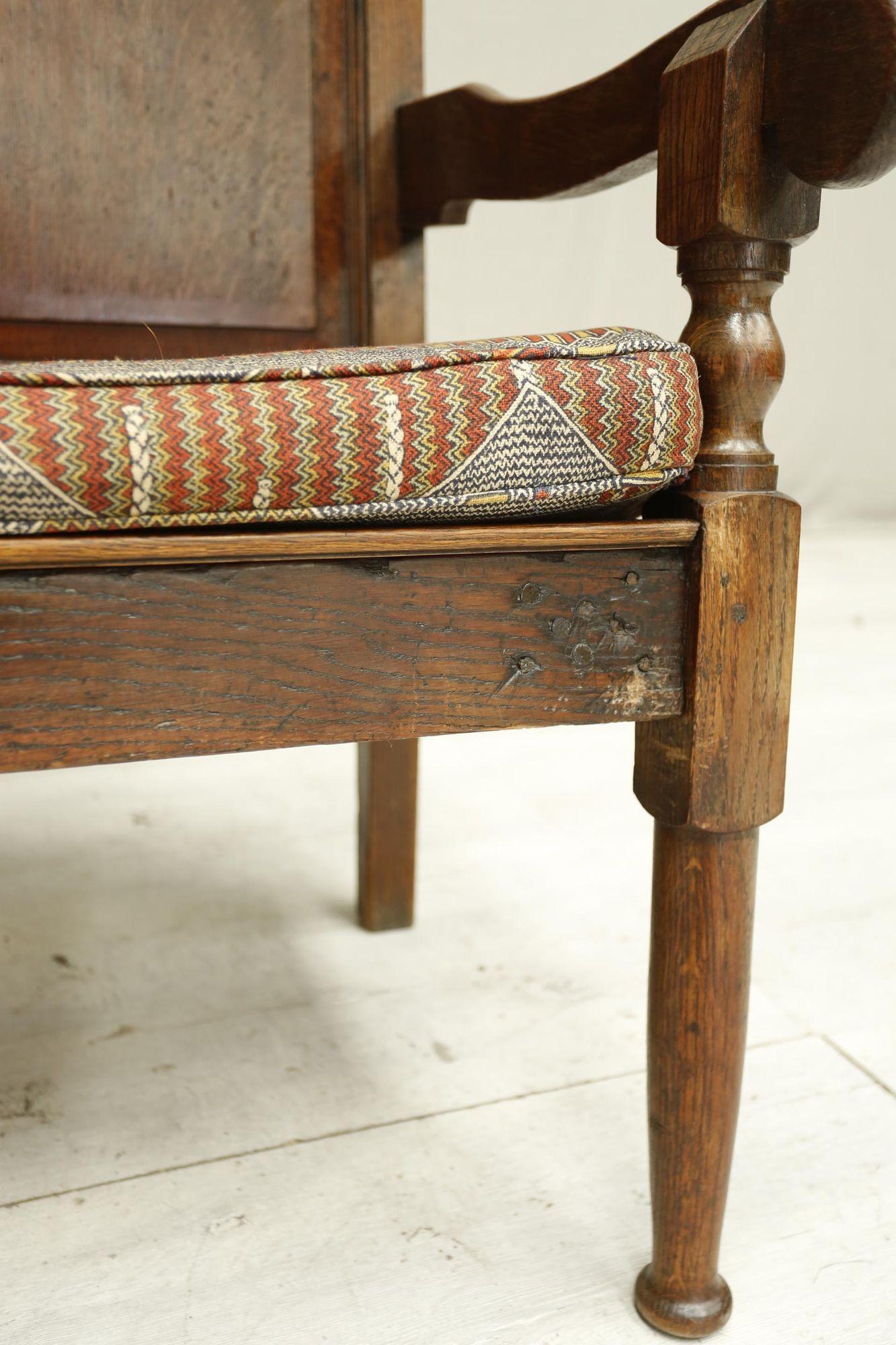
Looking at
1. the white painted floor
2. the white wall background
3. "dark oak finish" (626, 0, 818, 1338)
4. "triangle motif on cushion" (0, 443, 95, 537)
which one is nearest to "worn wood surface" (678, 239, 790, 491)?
"dark oak finish" (626, 0, 818, 1338)

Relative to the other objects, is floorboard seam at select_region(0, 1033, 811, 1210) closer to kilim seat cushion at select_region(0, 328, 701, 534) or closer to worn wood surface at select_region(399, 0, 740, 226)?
kilim seat cushion at select_region(0, 328, 701, 534)

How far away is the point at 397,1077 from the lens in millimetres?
951

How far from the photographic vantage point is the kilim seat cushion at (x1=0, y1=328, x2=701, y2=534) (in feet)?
1.62

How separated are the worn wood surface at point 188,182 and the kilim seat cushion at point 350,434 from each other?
19.6 inches

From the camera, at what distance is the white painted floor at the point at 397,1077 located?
726 millimetres

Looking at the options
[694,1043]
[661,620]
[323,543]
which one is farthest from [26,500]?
[694,1043]

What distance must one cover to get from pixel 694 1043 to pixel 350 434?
1.22ft

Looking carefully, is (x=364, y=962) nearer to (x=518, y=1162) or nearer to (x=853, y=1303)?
(x=518, y=1162)

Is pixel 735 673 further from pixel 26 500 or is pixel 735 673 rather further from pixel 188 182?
pixel 188 182

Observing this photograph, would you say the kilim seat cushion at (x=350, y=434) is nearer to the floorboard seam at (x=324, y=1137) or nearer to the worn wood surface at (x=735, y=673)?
the worn wood surface at (x=735, y=673)

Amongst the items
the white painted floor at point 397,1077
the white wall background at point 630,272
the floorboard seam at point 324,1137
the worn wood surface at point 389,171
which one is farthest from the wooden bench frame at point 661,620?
the white wall background at point 630,272

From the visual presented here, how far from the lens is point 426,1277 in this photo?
734mm

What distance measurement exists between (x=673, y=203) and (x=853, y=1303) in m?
0.61

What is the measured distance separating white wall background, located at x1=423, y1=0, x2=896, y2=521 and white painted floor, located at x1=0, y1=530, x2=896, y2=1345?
1878 millimetres
